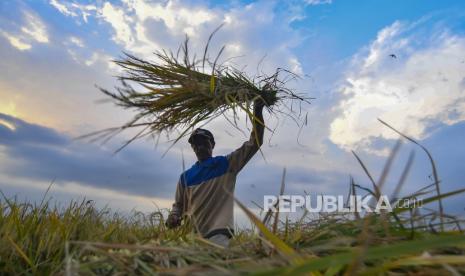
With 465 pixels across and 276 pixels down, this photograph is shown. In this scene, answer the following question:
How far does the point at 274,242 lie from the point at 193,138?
11.6ft

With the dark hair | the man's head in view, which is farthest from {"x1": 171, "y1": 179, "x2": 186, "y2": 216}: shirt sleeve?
the dark hair

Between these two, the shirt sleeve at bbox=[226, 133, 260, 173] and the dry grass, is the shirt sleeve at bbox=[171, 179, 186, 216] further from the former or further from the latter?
the dry grass

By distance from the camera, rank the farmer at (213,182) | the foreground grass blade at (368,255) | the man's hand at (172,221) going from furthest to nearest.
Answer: the farmer at (213,182)
the man's hand at (172,221)
the foreground grass blade at (368,255)

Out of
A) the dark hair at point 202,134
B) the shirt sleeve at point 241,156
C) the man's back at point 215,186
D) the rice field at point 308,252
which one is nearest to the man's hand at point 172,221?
the man's back at point 215,186

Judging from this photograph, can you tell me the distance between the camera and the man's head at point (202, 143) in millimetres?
4809

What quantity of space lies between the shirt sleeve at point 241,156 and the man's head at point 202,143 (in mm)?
263

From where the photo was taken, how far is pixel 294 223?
2.10 meters

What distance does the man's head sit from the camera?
189 inches

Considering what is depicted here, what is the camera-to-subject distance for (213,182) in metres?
4.64

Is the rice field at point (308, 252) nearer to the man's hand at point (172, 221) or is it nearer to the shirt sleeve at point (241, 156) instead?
the man's hand at point (172, 221)

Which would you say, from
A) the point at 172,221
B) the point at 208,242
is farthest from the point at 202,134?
the point at 208,242

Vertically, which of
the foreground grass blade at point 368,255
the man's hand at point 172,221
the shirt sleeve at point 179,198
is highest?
the shirt sleeve at point 179,198

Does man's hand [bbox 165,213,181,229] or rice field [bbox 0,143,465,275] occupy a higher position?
man's hand [bbox 165,213,181,229]

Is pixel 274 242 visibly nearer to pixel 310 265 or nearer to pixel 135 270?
pixel 310 265
